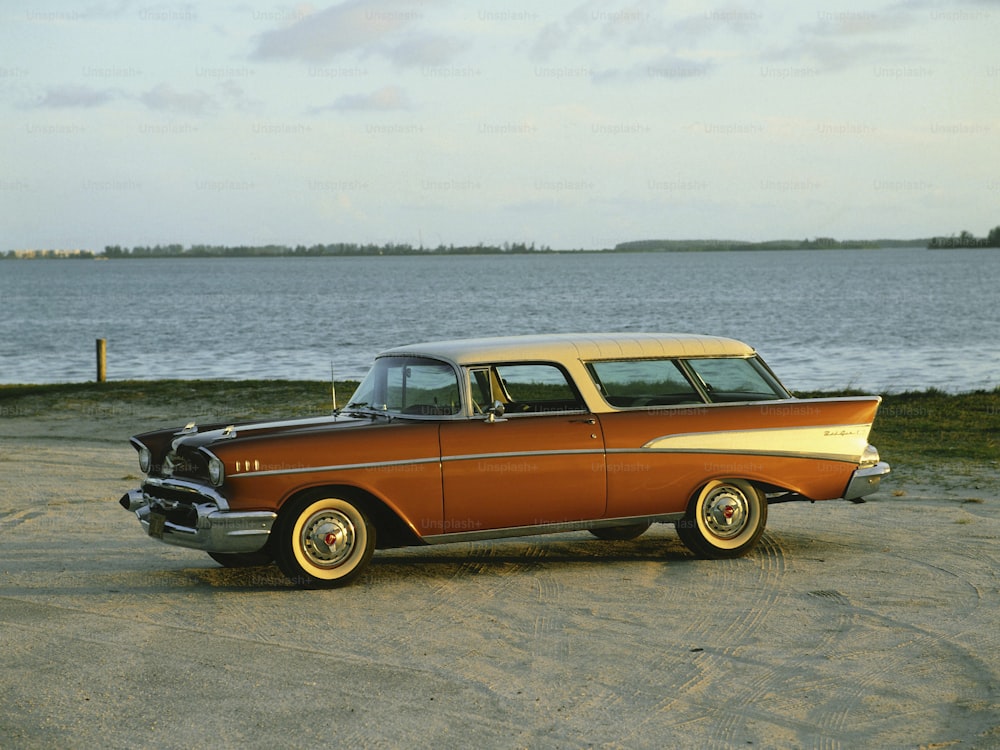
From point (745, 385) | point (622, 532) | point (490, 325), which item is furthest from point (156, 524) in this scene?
point (490, 325)

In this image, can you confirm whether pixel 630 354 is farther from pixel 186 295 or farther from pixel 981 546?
pixel 186 295

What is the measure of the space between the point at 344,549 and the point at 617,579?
189 centimetres

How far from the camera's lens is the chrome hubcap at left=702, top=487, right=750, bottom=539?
9.20 meters

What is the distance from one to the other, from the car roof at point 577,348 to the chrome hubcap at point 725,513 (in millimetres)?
1069

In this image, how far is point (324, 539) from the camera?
27.2ft

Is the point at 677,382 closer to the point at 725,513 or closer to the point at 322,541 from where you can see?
the point at 725,513

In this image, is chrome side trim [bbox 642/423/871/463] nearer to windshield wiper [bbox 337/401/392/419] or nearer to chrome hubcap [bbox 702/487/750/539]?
chrome hubcap [bbox 702/487/750/539]

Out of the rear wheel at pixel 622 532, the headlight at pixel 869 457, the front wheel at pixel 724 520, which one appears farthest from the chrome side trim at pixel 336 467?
the headlight at pixel 869 457

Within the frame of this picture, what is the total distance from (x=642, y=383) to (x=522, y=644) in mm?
2745

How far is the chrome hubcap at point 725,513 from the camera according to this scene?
362 inches

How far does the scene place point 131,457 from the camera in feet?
51.8

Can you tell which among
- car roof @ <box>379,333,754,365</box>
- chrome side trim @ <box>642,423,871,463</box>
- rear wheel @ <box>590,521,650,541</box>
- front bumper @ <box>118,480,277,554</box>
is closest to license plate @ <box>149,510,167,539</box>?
front bumper @ <box>118,480,277,554</box>

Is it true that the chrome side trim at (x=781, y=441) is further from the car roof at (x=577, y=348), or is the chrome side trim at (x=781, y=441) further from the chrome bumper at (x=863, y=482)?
the car roof at (x=577, y=348)

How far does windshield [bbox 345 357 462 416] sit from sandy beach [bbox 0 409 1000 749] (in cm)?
119
